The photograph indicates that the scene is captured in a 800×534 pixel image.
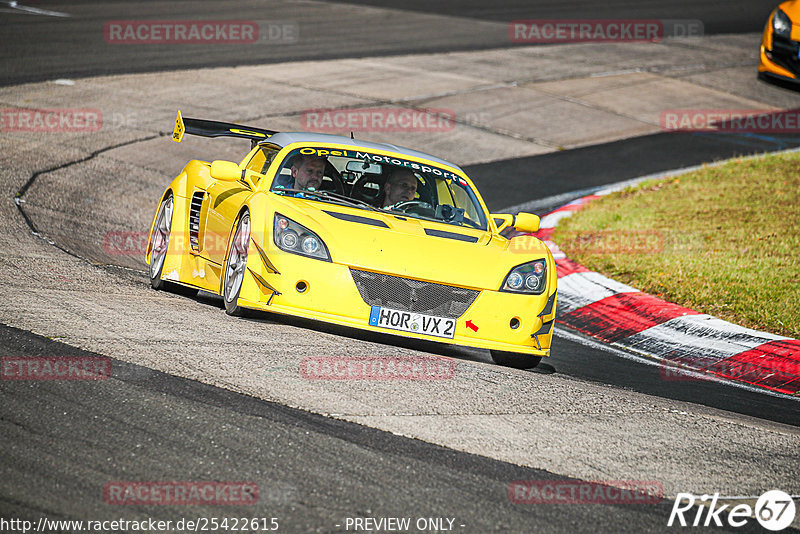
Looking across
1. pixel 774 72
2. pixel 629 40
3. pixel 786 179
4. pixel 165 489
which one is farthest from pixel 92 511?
pixel 629 40

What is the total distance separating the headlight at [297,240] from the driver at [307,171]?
3.09ft

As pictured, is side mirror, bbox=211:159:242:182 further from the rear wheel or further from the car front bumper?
the car front bumper

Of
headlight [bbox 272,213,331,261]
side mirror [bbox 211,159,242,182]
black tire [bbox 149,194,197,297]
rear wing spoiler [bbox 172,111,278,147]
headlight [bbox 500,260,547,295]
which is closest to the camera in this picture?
headlight [bbox 272,213,331,261]

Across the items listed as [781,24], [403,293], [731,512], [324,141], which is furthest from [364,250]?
[781,24]

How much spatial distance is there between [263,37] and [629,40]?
8.99 meters

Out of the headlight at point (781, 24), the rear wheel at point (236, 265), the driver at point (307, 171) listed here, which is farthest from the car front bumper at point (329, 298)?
the headlight at point (781, 24)

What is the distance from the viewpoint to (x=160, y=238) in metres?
8.66

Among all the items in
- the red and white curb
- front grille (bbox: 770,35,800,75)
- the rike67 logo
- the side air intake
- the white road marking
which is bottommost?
the red and white curb

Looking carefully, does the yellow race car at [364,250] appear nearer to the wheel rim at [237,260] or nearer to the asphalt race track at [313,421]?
the wheel rim at [237,260]

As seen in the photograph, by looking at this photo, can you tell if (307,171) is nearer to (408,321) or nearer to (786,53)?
(408,321)

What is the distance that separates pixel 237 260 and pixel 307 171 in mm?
1146

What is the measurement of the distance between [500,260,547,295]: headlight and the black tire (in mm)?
2776

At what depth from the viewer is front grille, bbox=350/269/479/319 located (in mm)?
6551

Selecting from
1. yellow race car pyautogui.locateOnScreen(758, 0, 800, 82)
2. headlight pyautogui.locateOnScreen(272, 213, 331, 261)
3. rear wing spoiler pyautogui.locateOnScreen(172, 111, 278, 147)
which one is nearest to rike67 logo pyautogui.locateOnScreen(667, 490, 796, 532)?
headlight pyautogui.locateOnScreen(272, 213, 331, 261)
